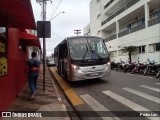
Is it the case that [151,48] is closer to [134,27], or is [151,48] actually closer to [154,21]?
[154,21]

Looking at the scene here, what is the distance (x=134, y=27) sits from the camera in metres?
26.7

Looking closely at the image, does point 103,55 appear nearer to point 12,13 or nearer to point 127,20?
point 12,13

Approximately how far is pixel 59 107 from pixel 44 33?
3.95 metres

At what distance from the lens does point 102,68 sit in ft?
38.4

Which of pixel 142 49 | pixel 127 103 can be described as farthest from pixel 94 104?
pixel 142 49

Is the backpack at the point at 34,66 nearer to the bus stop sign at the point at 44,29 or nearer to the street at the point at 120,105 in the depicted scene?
the bus stop sign at the point at 44,29

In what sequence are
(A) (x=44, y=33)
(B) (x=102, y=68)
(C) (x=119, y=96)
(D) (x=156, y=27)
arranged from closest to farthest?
1. (C) (x=119, y=96)
2. (A) (x=44, y=33)
3. (B) (x=102, y=68)
4. (D) (x=156, y=27)

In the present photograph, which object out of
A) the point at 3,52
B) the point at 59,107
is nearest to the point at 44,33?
the point at 3,52

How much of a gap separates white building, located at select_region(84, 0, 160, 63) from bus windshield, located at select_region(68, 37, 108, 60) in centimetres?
1049

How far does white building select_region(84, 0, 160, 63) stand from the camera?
22047 mm

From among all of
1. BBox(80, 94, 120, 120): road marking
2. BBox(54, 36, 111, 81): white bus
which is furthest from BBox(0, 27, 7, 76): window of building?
BBox(54, 36, 111, 81): white bus

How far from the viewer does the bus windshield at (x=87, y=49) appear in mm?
11648

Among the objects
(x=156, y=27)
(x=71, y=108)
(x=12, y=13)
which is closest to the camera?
(x=12, y=13)

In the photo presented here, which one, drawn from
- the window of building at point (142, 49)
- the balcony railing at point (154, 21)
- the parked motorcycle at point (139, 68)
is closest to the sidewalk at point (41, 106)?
the parked motorcycle at point (139, 68)
